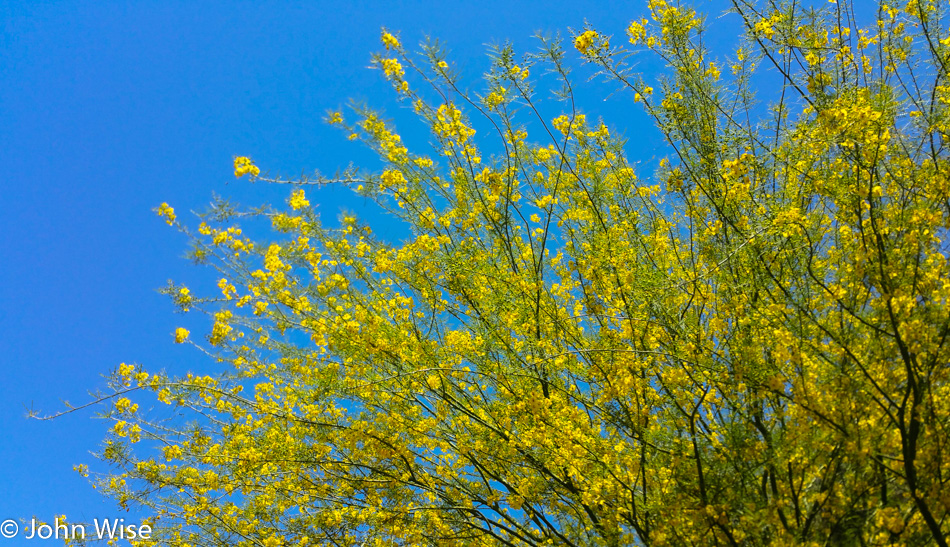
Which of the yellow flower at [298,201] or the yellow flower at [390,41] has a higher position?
the yellow flower at [390,41]

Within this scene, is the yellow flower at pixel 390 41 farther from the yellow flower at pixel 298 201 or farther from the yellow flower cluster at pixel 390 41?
the yellow flower at pixel 298 201

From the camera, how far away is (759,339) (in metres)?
3.29

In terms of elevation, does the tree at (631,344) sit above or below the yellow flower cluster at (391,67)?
below

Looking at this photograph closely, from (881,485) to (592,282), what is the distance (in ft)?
5.47

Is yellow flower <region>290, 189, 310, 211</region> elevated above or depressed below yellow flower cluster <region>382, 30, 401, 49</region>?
below

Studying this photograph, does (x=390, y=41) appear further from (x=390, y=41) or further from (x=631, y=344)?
(x=631, y=344)

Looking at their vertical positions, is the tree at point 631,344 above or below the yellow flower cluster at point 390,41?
below

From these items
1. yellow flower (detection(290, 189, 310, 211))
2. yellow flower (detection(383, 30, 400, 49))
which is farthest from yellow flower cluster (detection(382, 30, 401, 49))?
yellow flower (detection(290, 189, 310, 211))

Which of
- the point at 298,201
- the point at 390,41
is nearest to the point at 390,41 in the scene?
the point at 390,41

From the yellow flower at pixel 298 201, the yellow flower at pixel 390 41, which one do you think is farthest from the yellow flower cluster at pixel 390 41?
the yellow flower at pixel 298 201

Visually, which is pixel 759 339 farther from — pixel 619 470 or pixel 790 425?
pixel 619 470

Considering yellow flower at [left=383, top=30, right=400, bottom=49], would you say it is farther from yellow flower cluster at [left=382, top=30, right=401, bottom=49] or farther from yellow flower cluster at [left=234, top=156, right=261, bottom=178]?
yellow flower cluster at [left=234, top=156, right=261, bottom=178]

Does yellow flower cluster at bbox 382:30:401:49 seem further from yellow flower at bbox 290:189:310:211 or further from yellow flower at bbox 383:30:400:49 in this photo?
yellow flower at bbox 290:189:310:211

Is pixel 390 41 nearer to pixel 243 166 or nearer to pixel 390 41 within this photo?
pixel 390 41
